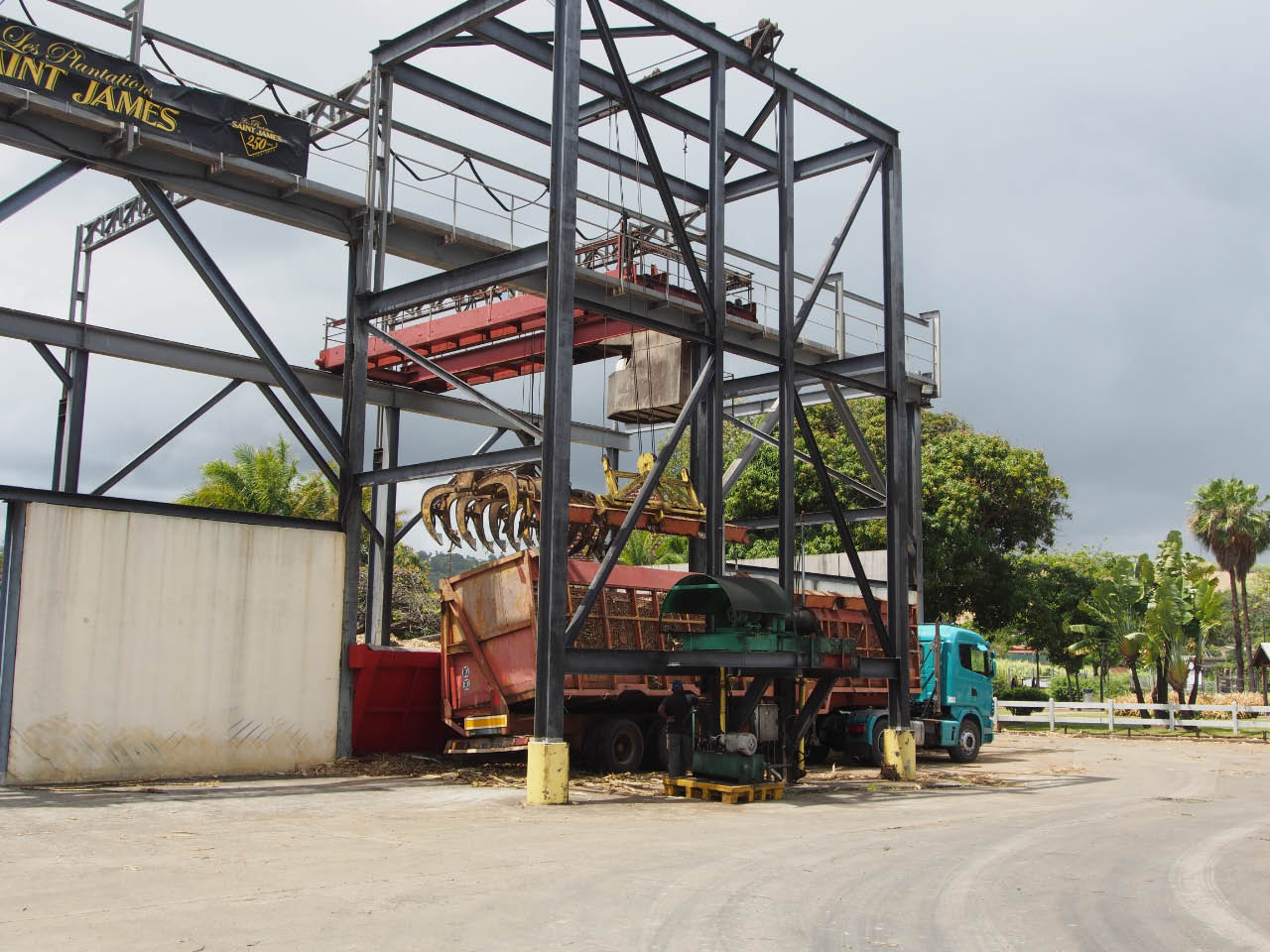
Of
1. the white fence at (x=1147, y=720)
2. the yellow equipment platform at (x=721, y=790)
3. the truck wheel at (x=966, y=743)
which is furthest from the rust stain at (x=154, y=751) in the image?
the white fence at (x=1147, y=720)

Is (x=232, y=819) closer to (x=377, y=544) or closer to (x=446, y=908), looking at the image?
(x=446, y=908)

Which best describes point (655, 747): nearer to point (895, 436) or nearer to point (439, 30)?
point (895, 436)

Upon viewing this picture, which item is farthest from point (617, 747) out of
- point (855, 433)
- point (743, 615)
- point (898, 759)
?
point (855, 433)

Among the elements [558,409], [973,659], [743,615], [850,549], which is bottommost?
[973,659]

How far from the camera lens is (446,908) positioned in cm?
738

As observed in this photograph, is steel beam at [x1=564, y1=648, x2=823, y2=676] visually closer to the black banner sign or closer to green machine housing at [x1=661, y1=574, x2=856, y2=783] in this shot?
green machine housing at [x1=661, y1=574, x2=856, y2=783]

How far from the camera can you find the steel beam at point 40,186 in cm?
1580

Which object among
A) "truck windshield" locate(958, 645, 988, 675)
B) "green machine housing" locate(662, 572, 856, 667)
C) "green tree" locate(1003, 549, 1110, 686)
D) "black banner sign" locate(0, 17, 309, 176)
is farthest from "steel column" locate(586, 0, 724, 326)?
"green tree" locate(1003, 549, 1110, 686)

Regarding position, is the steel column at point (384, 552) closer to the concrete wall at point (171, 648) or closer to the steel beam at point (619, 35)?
the concrete wall at point (171, 648)

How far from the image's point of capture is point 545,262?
15047 mm

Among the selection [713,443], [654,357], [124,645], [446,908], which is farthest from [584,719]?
[446,908]

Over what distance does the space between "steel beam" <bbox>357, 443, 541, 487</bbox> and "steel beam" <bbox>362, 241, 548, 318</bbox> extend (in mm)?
2377

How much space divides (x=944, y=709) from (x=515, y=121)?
14.6 meters

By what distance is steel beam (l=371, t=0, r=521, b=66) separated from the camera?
16.1 m
